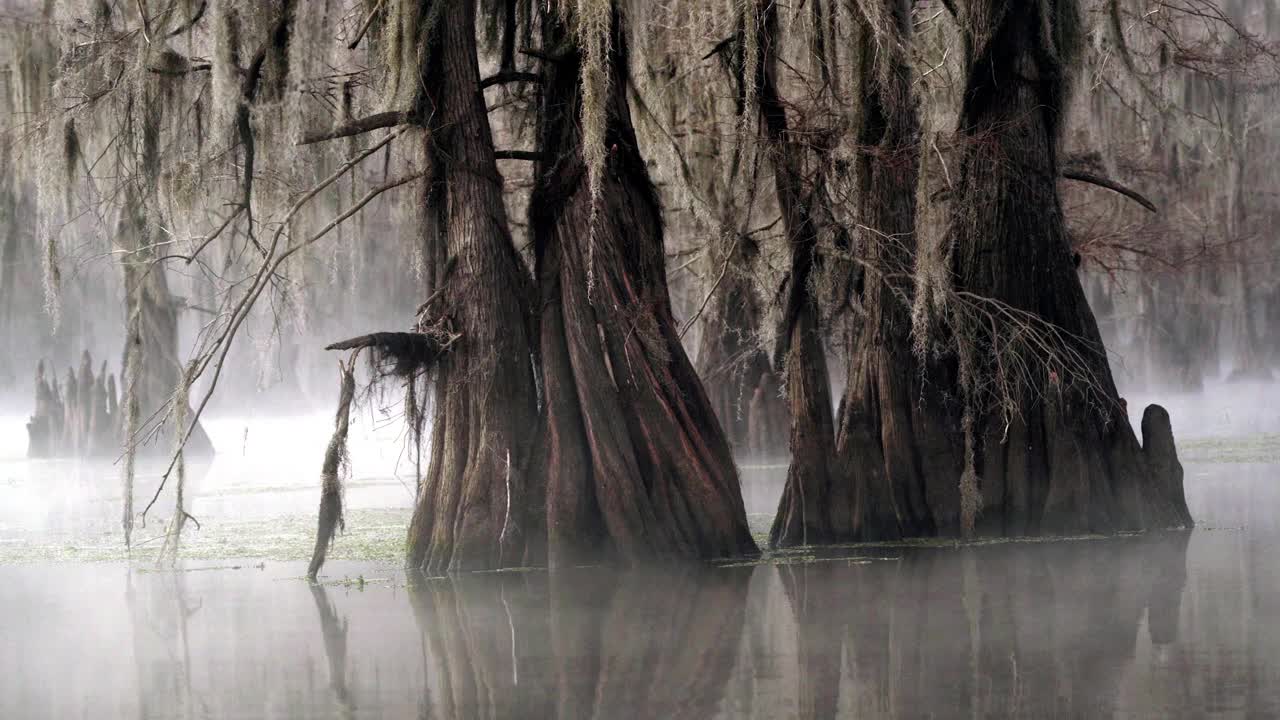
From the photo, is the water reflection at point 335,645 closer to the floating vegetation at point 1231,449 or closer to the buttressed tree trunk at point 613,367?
the buttressed tree trunk at point 613,367

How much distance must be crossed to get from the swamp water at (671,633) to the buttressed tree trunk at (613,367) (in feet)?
1.39

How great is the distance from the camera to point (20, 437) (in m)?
42.5

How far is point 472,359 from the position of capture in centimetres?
1061

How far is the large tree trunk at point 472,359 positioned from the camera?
10.5 metres

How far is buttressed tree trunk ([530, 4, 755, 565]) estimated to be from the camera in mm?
10391

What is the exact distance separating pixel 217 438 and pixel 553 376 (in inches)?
1313

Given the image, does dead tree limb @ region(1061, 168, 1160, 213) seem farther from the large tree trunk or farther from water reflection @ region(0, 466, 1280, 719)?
the large tree trunk

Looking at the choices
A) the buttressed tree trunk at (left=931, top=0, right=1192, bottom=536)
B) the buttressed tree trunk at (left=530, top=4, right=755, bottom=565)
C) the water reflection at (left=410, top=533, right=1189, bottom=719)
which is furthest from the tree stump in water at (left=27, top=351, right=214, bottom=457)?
the water reflection at (left=410, top=533, right=1189, bottom=719)

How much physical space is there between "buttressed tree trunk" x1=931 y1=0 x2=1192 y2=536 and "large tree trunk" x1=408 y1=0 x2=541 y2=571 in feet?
11.2

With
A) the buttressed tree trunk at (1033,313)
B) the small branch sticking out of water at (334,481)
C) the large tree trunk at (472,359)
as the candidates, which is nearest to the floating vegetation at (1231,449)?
the buttressed tree trunk at (1033,313)

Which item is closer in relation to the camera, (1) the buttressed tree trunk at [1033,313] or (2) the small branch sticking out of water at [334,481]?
(2) the small branch sticking out of water at [334,481]

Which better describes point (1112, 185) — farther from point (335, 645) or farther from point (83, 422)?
point (83, 422)

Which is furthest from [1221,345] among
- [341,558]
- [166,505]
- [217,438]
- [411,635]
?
[411,635]

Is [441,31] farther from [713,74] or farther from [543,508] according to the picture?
[713,74]
